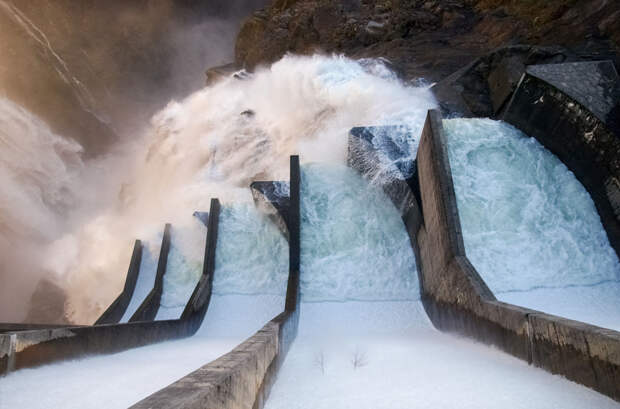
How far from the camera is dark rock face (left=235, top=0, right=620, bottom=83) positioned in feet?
45.2

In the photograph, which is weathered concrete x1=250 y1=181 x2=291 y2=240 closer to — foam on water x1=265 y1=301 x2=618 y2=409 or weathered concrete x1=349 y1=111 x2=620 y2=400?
weathered concrete x1=349 y1=111 x2=620 y2=400

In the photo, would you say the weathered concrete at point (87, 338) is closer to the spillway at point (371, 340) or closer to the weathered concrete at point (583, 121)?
the spillway at point (371, 340)

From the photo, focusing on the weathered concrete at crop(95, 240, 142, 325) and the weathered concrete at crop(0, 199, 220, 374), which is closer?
the weathered concrete at crop(0, 199, 220, 374)

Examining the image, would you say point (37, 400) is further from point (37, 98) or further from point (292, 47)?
point (37, 98)

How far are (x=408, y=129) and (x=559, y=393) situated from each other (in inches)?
283

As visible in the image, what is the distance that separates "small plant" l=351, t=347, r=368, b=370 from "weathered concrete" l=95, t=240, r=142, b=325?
7699 millimetres

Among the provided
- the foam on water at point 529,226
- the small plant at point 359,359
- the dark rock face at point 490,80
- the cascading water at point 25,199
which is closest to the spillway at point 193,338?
the small plant at point 359,359

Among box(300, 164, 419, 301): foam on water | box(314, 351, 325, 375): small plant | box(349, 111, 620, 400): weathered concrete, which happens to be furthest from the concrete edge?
box(314, 351, 325, 375): small plant

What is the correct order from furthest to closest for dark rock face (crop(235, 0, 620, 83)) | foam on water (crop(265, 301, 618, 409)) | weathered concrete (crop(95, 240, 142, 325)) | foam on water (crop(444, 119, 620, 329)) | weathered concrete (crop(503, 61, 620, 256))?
1. dark rock face (crop(235, 0, 620, 83))
2. weathered concrete (crop(95, 240, 142, 325))
3. weathered concrete (crop(503, 61, 620, 256))
4. foam on water (crop(444, 119, 620, 329))
5. foam on water (crop(265, 301, 618, 409))

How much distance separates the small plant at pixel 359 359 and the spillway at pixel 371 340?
12mm

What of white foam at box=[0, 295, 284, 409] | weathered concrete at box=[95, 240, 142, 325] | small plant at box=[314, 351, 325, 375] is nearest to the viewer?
white foam at box=[0, 295, 284, 409]

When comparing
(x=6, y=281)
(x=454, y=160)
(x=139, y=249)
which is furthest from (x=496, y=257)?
(x=6, y=281)

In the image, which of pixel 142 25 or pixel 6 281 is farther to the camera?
pixel 142 25

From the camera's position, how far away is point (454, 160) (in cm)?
815
